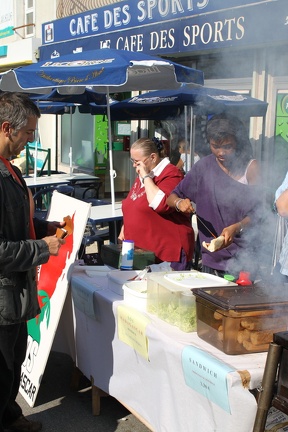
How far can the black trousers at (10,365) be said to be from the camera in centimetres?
245

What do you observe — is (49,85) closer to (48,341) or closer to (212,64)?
(48,341)

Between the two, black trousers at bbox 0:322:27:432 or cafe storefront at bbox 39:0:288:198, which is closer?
black trousers at bbox 0:322:27:432

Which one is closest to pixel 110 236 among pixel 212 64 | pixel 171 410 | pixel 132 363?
pixel 132 363

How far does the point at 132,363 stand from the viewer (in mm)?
2602

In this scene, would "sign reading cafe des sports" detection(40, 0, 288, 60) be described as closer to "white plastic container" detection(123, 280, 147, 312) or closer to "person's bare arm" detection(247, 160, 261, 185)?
"person's bare arm" detection(247, 160, 261, 185)

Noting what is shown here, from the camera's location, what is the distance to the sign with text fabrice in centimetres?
298

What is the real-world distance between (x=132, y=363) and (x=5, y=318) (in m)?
0.66

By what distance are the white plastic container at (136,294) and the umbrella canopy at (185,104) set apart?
4062mm

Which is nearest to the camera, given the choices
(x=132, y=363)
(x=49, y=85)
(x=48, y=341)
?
(x=132, y=363)

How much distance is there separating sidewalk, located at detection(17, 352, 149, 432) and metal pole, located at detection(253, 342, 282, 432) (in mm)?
1224

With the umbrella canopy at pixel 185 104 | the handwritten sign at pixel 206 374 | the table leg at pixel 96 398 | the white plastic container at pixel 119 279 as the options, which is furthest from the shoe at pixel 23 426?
the umbrella canopy at pixel 185 104

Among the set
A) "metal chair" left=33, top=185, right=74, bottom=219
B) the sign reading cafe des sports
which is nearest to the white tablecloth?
the sign reading cafe des sports

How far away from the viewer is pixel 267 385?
5.91ft

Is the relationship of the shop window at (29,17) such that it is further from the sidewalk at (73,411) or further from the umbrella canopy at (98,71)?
the sidewalk at (73,411)
